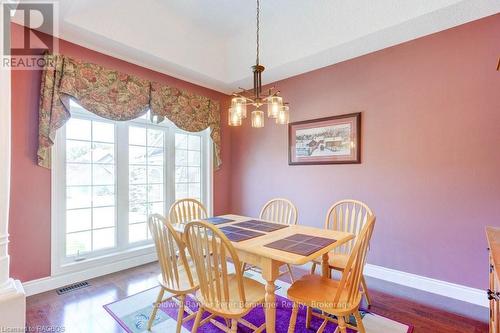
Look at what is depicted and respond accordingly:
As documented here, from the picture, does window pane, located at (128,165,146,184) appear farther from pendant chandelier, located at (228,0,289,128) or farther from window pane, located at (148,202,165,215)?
pendant chandelier, located at (228,0,289,128)

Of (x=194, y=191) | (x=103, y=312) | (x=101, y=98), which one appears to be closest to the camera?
(x=103, y=312)

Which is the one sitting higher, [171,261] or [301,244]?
[301,244]

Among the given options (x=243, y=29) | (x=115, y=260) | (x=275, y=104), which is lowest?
(x=115, y=260)

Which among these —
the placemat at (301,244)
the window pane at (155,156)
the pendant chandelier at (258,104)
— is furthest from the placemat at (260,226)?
the window pane at (155,156)

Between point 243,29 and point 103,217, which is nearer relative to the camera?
point 103,217

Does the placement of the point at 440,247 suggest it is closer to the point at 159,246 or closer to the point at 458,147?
the point at 458,147

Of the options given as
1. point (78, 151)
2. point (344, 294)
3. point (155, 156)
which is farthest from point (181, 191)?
point (344, 294)

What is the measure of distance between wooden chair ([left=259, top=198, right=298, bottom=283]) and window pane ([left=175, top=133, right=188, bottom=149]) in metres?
1.69

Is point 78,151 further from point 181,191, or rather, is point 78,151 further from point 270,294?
point 270,294

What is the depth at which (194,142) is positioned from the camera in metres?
4.00

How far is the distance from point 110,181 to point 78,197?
1.21 feet

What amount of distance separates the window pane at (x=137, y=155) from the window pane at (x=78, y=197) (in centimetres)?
59

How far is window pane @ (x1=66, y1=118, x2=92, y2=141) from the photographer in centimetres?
278

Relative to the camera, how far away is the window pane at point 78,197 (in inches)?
109
